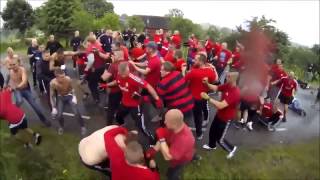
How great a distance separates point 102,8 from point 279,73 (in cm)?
488

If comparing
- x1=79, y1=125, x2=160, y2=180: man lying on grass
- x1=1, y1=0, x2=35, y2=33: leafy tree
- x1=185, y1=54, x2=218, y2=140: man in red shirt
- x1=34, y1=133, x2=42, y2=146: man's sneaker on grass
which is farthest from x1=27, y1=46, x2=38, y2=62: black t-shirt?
x1=79, y1=125, x2=160, y2=180: man lying on grass

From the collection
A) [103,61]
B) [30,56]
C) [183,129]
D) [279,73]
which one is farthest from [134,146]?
[30,56]

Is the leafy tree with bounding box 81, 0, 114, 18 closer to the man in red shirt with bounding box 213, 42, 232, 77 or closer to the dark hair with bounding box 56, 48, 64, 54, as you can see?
the dark hair with bounding box 56, 48, 64, 54

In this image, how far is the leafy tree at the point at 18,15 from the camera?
387 inches

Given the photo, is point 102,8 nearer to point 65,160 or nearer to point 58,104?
point 58,104

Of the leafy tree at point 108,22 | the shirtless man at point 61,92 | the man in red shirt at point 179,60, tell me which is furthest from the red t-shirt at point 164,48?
the shirtless man at point 61,92

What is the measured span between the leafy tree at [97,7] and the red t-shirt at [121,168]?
6.09m

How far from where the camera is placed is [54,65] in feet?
28.0

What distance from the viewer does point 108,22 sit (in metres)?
10.5

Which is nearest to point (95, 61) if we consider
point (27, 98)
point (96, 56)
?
point (96, 56)

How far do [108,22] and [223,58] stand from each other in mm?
3325

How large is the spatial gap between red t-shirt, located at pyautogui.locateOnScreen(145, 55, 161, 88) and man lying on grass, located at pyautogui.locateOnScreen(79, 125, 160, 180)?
8.80 ft

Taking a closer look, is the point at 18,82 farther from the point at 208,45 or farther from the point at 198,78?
the point at 208,45

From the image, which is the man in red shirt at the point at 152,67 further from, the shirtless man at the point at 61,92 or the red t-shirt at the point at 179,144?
the red t-shirt at the point at 179,144
